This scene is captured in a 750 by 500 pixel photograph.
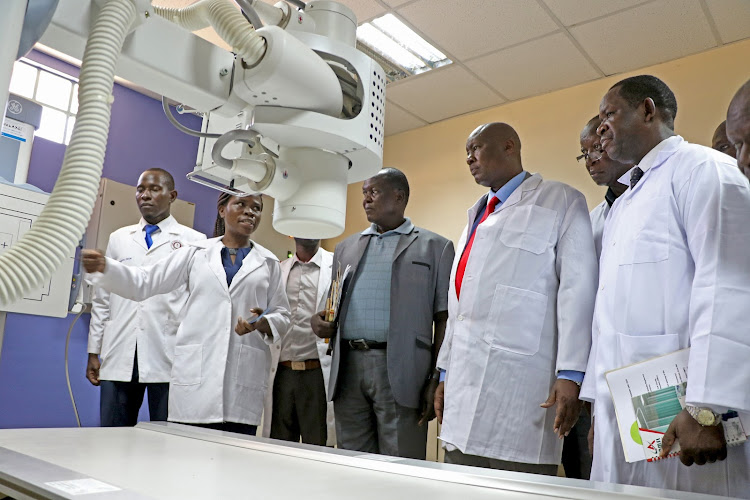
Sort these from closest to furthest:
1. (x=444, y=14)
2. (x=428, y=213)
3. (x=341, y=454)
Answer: (x=341, y=454), (x=444, y=14), (x=428, y=213)

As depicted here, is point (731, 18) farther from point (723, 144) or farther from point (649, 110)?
point (649, 110)

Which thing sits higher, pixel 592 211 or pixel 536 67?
pixel 536 67

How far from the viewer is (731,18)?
130 inches

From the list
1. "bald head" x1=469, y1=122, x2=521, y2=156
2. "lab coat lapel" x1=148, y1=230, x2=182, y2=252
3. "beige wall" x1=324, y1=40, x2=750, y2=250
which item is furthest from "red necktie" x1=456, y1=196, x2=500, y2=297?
"beige wall" x1=324, y1=40, x2=750, y2=250

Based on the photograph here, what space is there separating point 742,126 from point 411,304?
144 cm

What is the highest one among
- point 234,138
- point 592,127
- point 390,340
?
point 592,127

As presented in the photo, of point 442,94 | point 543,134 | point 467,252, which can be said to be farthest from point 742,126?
point 442,94

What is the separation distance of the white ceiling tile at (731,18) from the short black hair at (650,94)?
83.3 inches

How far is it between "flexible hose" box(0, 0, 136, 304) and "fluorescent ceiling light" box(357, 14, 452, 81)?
10.1 feet

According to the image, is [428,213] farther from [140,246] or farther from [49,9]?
[49,9]

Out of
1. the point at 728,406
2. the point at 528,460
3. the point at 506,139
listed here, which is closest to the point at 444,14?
the point at 506,139

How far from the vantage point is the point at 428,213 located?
466 cm

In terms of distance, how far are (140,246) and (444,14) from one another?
6.83 feet

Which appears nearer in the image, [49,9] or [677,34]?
[49,9]
